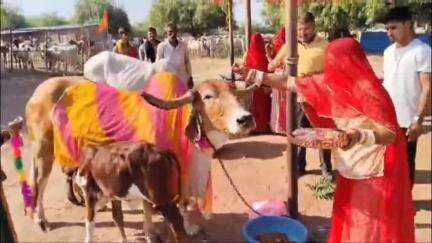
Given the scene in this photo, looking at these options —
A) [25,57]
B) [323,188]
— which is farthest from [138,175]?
[25,57]

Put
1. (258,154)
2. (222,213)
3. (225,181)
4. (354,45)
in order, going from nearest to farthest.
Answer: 1. (354,45)
2. (222,213)
3. (225,181)
4. (258,154)

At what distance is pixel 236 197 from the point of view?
15.8ft

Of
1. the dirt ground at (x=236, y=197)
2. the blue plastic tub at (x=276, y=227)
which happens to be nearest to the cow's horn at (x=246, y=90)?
the blue plastic tub at (x=276, y=227)

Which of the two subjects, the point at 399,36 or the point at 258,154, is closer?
the point at 399,36

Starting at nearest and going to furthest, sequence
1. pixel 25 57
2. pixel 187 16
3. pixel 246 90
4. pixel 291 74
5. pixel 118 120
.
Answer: pixel 246 90 < pixel 118 120 < pixel 291 74 < pixel 25 57 < pixel 187 16

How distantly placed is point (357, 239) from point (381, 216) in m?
0.16

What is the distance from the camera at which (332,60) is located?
7.11ft

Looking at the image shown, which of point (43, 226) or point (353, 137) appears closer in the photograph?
point (353, 137)

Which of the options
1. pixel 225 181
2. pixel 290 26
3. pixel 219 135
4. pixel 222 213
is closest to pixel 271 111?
pixel 225 181

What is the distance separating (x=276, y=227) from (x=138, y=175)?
44.3 inches

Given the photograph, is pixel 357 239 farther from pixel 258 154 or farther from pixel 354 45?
pixel 258 154

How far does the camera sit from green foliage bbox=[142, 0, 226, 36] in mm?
36484

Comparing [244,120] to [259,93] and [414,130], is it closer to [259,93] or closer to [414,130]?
[414,130]

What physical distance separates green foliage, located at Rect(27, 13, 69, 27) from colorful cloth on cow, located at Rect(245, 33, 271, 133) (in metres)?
76.5
